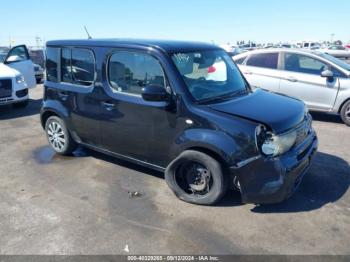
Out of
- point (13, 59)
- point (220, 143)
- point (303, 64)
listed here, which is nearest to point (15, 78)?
point (13, 59)

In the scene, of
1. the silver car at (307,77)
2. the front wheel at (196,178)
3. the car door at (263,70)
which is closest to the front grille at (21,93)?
the car door at (263,70)

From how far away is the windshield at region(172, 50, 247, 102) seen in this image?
4.12 meters

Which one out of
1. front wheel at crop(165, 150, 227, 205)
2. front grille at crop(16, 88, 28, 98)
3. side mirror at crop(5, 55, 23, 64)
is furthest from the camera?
side mirror at crop(5, 55, 23, 64)

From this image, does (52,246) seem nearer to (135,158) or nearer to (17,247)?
(17,247)

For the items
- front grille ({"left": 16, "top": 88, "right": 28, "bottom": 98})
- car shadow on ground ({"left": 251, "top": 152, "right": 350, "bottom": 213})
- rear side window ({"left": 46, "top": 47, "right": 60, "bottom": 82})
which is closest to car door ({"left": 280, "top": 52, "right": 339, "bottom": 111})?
car shadow on ground ({"left": 251, "top": 152, "right": 350, "bottom": 213})

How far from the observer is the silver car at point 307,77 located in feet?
25.1

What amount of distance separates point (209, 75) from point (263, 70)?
450 cm

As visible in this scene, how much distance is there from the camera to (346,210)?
3.90 meters

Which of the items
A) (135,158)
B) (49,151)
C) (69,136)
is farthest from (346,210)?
(49,151)

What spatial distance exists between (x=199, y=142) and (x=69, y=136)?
2.62 metres

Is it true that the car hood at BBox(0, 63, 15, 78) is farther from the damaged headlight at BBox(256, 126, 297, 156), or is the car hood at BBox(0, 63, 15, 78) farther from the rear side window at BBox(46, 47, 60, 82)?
the damaged headlight at BBox(256, 126, 297, 156)

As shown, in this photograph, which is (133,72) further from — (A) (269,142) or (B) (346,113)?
(B) (346,113)

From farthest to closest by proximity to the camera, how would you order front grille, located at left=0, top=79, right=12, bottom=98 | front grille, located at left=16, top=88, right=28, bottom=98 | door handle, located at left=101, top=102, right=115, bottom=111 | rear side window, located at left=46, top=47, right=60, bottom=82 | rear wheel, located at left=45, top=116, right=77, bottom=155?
front grille, located at left=16, top=88, right=28, bottom=98
front grille, located at left=0, top=79, right=12, bottom=98
rear wheel, located at left=45, top=116, right=77, bottom=155
rear side window, located at left=46, top=47, right=60, bottom=82
door handle, located at left=101, top=102, right=115, bottom=111

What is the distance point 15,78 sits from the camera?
931cm
